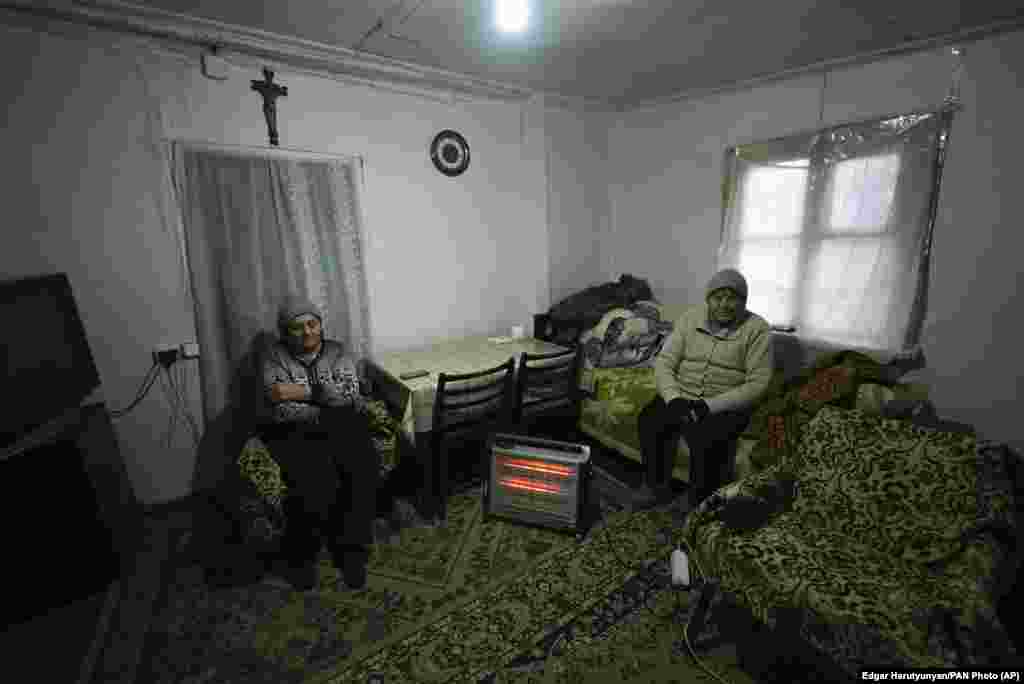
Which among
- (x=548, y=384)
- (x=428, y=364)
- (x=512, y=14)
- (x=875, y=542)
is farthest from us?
(x=428, y=364)

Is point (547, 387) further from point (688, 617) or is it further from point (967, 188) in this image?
point (967, 188)

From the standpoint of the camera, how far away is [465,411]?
2.43 m

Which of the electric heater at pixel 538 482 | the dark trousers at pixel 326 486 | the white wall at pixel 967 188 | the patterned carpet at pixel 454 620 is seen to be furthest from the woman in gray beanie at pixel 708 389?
the dark trousers at pixel 326 486

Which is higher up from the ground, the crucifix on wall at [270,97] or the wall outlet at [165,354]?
the crucifix on wall at [270,97]

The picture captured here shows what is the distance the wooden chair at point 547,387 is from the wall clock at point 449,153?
5.14ft

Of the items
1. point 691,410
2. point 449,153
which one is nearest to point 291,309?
point 449,153

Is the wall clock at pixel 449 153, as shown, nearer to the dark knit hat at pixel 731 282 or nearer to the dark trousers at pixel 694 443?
the dark knit hat at pixel 731 282

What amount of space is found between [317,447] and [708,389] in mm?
2075

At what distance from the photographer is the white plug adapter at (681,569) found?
5.51 ft

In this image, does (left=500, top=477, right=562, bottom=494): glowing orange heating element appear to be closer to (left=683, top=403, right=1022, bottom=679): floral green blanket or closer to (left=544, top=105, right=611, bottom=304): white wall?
(left=683, top=403, right=1022, bottom=679): floral green blanket

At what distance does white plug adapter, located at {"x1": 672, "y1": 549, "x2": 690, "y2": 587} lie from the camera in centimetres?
168

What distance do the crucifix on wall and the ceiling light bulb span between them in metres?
1.31

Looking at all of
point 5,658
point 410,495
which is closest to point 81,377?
point 5,658

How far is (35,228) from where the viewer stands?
7.00ft
